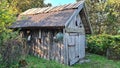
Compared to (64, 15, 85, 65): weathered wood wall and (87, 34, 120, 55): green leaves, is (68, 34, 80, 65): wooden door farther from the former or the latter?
(87, 34, 120, 55): green leaves

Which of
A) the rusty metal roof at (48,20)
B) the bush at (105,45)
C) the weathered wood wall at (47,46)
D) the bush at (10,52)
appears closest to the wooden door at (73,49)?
the weathered wood wall at (47,46)

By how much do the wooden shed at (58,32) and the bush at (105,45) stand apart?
258 centimetres

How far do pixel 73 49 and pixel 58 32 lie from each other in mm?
1861

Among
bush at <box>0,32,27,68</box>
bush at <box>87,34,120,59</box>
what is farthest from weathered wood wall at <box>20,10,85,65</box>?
bush at <box>0,32,27,68</box>

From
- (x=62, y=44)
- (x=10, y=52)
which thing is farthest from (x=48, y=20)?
(x=10, y=52)

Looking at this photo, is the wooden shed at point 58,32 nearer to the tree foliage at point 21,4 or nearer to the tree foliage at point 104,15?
the tree foliage at point 21,4

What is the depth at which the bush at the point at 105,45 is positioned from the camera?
17.3 metres

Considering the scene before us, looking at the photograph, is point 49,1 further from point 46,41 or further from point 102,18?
point 46,41

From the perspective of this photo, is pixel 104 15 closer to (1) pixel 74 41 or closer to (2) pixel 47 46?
(1) pixel 74 41

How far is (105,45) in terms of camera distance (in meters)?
18.8

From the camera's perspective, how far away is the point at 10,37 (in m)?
9.02

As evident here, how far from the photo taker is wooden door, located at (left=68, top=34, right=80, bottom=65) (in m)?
14.2

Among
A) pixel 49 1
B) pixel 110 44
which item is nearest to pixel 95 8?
pixel 49 1

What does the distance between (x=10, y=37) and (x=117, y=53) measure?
34.4ft
